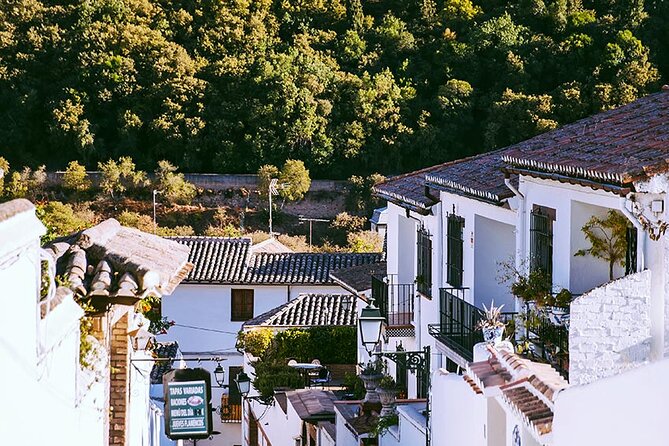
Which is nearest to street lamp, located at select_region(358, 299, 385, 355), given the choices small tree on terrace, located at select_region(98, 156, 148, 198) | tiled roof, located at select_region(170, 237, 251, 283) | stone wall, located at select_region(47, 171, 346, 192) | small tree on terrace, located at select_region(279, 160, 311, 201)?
tiled roof, located at select_region(170, 237, 251, 283)

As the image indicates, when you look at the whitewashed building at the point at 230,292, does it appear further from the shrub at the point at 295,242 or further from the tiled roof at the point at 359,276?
the shrub at the point at 295,242

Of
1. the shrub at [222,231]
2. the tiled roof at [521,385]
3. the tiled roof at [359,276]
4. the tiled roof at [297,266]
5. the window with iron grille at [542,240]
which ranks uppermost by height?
the window with iron grille at [542,240]

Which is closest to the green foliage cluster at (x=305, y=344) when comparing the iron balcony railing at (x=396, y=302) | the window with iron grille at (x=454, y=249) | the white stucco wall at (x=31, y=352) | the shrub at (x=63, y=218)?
the iron balcony railing at (x=396, y=302)

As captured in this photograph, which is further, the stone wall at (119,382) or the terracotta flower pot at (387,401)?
the terracotta flower pot at (387,401)

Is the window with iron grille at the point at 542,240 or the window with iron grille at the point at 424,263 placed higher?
the window with iron grille at the point at 542,240

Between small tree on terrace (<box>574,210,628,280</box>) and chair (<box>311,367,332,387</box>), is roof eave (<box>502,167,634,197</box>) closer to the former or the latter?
small tree on terrace (<box>574,210,628,280</box>)
